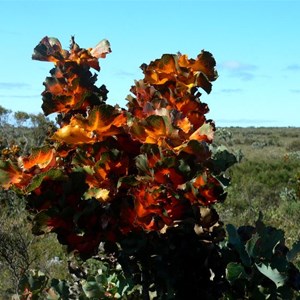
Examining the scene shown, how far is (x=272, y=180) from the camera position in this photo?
12.5m

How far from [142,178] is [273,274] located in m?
0.53

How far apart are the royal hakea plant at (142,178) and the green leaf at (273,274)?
0.55ft

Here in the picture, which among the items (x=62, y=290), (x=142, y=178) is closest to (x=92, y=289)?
(x=62, y=290)

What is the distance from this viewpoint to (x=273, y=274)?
1.89m

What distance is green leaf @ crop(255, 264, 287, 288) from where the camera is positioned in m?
1.89

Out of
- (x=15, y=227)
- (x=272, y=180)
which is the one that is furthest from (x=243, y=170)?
(x=15, y=227)

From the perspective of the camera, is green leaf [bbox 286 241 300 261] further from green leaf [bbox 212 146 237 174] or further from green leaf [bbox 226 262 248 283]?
green leaf [bbox 212 146 237 174]

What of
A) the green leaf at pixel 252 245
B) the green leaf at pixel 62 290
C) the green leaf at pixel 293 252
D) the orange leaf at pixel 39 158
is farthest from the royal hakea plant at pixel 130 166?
the green leaf at pixel 62 290

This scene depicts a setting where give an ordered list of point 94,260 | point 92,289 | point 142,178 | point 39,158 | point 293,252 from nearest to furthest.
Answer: point 142,178 → point 39,158 → point 293,252 → point 92,289 → point 94,260

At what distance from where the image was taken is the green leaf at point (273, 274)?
1.89 m

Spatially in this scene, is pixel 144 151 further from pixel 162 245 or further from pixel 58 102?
pixel 58 102

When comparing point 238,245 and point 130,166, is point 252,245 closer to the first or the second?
point 238,245

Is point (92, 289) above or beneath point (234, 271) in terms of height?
beneath

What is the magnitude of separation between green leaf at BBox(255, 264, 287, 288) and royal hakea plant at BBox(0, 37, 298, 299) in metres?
0.17
